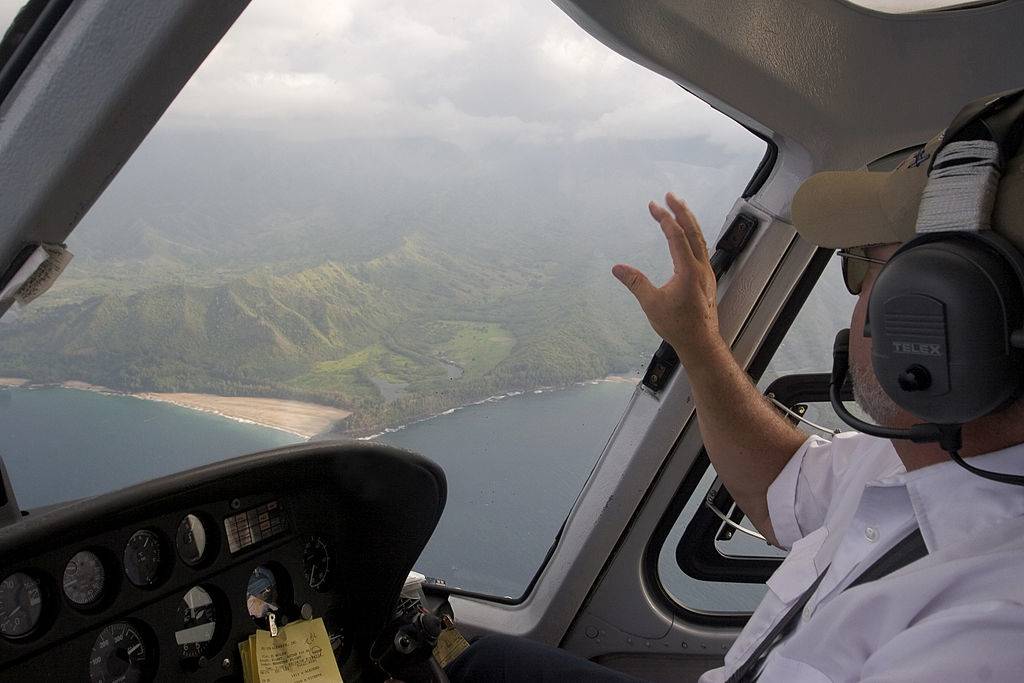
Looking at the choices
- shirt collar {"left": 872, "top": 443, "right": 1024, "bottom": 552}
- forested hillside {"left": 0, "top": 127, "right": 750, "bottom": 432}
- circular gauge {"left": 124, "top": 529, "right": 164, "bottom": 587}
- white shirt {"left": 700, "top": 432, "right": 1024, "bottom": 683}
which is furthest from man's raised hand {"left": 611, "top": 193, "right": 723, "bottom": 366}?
circular gauge {"left": 124, "top": 529, "right": 164, "bottom": 587}

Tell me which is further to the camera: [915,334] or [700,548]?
[700,548]

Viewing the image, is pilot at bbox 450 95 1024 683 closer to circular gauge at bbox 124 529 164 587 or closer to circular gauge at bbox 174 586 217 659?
circular gauge at bbox 174 586 217 659

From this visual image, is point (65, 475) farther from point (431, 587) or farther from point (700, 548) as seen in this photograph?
point (700, 548)

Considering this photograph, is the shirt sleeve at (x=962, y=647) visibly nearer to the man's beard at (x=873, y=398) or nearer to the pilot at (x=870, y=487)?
the pilot at (x=870, y=487)

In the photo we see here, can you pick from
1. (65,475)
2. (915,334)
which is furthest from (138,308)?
(915,334)

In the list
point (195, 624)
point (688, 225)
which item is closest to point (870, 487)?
point (688, 225)

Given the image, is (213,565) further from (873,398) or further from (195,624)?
(873,398)
